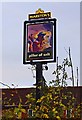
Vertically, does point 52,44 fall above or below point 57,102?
above

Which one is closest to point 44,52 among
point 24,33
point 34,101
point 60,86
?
point 24,33

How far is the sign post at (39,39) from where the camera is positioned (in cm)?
1018

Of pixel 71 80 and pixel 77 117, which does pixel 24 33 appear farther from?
pixel 77 117

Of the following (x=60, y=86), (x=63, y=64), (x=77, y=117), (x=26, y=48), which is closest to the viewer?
(x=77, y=117)

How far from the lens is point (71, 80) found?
598 cm

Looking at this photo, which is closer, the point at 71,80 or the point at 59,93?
the point at 59,93

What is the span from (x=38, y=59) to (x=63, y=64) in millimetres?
5810

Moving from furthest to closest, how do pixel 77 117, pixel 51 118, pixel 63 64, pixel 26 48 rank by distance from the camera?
1. pixel 26 48
2. pixel 63 64
3. pixel 77 117
4. pixel 51 118

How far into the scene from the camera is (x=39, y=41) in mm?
10898

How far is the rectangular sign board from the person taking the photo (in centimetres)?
1021

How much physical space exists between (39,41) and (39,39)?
8 cm

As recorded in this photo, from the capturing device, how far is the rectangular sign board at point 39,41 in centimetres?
1021

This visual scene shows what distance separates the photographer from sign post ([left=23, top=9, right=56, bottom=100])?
1018 centimetres

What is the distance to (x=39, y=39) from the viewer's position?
35.6 ft
